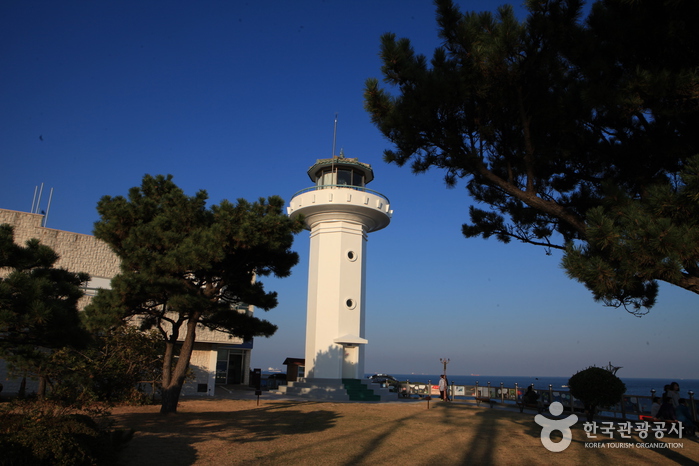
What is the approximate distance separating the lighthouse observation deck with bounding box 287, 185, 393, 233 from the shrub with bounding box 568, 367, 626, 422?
1272 centimetres

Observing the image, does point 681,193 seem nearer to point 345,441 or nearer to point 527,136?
point 527,136

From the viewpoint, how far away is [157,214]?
43.2ft

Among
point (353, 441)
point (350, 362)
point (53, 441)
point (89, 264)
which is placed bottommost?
point (353, 441)

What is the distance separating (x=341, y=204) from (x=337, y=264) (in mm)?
2782

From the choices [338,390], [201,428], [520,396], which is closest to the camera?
[201,428]

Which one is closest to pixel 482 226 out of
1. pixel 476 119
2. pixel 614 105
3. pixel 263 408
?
pixel 476 119

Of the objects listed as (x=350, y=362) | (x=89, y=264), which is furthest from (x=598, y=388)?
(x=89, y=264)

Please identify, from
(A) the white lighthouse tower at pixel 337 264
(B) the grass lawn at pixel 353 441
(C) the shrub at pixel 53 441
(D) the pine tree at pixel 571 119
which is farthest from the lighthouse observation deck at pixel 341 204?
(C) the shrub at pixel 53 441

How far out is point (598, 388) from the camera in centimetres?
1198

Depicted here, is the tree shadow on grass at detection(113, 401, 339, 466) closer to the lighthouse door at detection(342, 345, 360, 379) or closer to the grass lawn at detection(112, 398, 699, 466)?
the grass lawn at detection(112, 398, 699, 466)

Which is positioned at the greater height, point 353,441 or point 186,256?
point 186,256

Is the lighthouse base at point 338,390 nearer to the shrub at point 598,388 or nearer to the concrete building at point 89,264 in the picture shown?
the concrete building at point 89,264

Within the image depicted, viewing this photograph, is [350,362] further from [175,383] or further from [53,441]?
[53,441]

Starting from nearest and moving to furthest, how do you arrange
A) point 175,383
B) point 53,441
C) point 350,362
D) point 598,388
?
point 53,441 < point 598,388 < point 175,383 < point 350,362
